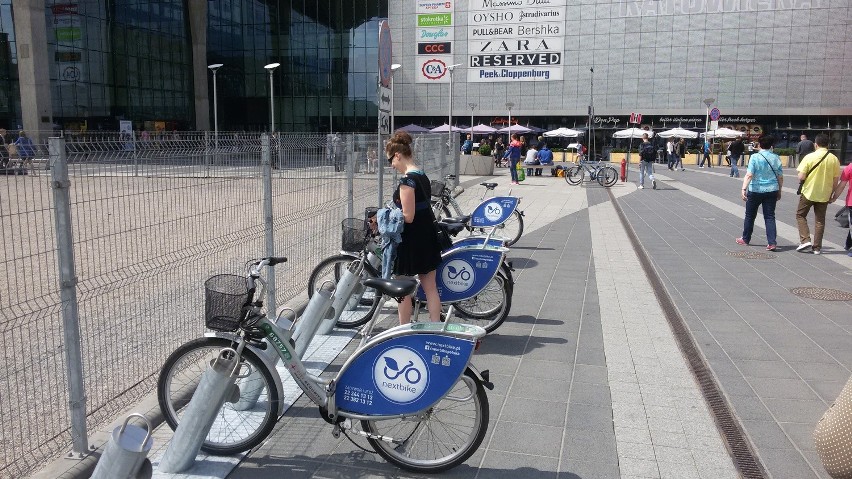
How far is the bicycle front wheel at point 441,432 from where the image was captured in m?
3.63

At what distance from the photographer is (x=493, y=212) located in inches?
Result: 365

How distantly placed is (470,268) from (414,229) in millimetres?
957

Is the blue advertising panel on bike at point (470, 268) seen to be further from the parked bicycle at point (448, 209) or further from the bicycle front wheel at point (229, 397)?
the parked bicycle at point (448, 209)

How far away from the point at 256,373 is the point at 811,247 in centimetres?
957

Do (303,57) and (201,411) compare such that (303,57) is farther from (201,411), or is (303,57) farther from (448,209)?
(201,411)

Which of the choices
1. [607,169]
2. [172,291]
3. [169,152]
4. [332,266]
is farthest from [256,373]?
[607,169]

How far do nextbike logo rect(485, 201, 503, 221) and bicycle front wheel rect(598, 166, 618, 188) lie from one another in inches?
Result: 601

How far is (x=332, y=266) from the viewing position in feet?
21.4

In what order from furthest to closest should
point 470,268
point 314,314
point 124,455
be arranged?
point 470,268
point 314,314
point 124,455

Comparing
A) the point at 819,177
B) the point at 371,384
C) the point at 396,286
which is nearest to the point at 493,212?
the point at 819,177

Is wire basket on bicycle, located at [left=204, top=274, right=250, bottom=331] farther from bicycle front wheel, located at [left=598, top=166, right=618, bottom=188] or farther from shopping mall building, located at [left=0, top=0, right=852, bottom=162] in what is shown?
shopping mall building, located at [left=0, top=0, right=852, bottom=162]

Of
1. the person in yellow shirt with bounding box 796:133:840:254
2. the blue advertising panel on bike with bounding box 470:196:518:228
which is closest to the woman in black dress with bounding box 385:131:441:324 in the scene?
the blue advertising panel on bike with bounding box 470:196:518:228

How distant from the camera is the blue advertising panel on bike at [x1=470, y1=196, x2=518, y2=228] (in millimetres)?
9188

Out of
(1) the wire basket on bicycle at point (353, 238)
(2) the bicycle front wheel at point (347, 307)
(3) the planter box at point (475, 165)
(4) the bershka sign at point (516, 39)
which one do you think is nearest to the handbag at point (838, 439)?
(2) the bicycle front wheel at point (347, 307)
